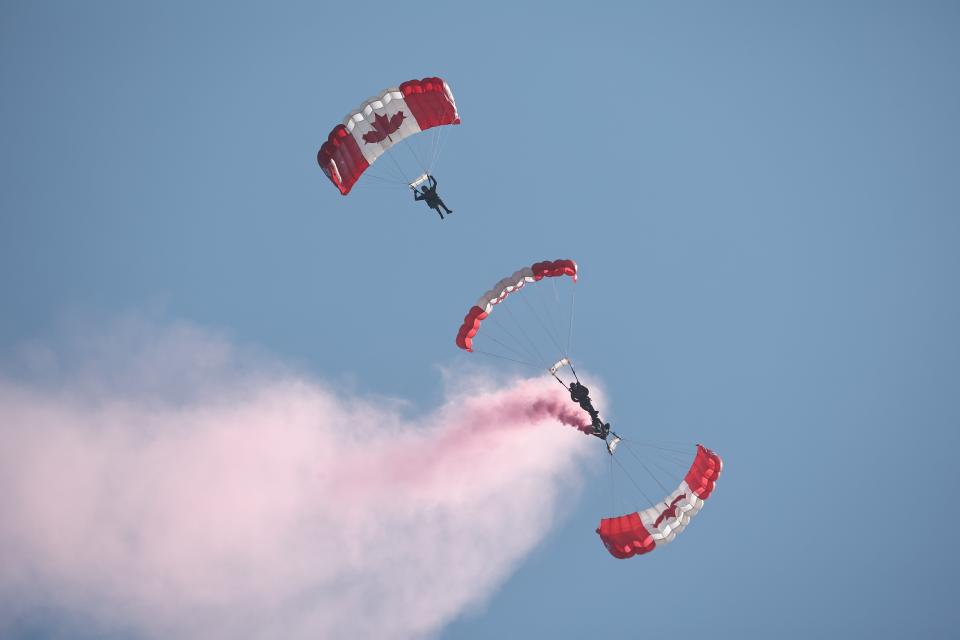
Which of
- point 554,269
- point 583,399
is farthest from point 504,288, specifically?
point 583,399

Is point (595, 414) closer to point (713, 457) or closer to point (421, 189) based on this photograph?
point (713, 457)

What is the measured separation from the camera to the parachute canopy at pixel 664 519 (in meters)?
25.2

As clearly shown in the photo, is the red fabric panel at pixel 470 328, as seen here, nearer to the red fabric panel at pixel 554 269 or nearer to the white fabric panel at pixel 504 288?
the white fabric panel at pixel 504 288

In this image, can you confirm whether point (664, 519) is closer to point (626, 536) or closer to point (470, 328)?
point (626, 536)

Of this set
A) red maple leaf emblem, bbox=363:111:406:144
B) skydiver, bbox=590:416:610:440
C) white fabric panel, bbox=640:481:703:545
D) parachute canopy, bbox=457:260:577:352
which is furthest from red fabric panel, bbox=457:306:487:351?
white fabric panel, bbox=640:481:703:545

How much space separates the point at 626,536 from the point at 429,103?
13.2m

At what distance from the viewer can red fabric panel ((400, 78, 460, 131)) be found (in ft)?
86.8

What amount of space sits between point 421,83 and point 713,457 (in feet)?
43.6

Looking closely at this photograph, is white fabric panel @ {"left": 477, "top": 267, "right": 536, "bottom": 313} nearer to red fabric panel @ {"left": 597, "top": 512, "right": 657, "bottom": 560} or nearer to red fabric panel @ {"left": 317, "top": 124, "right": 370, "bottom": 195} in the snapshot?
red fabric panel @ {"left": 317, "top": 124, "right": 370, "bottom": 195}

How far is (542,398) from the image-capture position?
99.1 feet

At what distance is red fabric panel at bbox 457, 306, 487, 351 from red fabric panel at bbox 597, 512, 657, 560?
6.19 m

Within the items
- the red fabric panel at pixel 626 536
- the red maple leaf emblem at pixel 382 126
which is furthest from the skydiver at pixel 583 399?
the red maple leaf emblem at pixel 382 126

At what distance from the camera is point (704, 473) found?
26.0 m

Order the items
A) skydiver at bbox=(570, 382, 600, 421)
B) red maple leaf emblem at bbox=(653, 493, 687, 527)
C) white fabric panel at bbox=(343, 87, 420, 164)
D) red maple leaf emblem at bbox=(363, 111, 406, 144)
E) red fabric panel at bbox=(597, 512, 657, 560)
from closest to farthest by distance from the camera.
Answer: red fabric panel at bbox=(597, 512, 657, 560)
red maple leaf emblem at bbox=(653, 493, 687, 527)
skydiver at bbox=(570, 382, 600, 421)
white fabric panel at bbox=(343, 87, 420, 164)
red maple leaf emblem at bbox=(363, 111, 406, 144)
